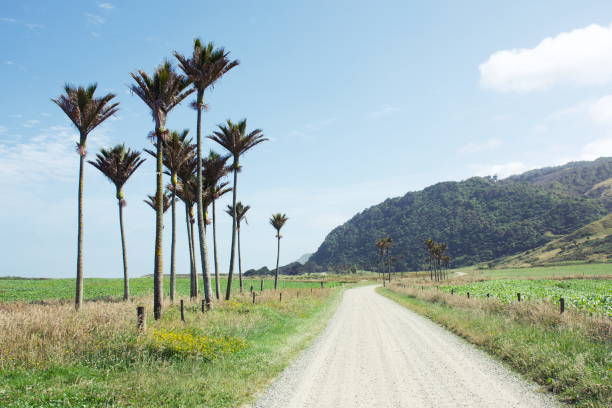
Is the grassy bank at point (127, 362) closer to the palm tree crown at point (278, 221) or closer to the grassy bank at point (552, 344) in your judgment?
the grassy bank at point (552, 344)

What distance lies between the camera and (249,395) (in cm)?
768

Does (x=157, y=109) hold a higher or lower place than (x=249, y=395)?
higher

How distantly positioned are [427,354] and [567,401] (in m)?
4.61

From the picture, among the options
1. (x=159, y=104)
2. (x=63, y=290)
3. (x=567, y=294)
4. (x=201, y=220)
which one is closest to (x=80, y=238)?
(x=201, y=220)

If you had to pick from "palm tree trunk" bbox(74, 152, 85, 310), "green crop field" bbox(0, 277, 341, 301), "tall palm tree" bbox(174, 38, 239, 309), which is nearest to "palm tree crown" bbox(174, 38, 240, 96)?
"tall palm tree" bbox(174, 38, 239, 309)

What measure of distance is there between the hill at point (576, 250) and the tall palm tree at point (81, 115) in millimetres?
123399

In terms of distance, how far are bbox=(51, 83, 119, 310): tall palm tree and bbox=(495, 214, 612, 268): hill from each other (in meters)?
123

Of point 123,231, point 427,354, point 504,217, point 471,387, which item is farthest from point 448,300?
point 504,217

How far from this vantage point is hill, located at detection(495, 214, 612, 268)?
366 feet

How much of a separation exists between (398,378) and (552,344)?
4.81 meters

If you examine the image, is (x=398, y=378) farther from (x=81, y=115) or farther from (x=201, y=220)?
(x=81, y=115)

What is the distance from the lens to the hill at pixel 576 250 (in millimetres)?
111688

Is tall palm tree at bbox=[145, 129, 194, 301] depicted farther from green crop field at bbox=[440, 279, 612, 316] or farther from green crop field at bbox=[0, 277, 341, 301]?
green crop field at bbox=[440, 279, 612, 316]

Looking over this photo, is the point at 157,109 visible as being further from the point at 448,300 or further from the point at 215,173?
the point at 448,300
